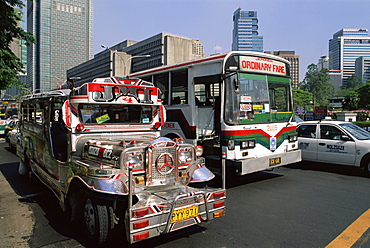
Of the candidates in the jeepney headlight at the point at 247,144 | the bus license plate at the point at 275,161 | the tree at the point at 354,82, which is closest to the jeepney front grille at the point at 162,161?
the jeepney headlight at the point at 247,144

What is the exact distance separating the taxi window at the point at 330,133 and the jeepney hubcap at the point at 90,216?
7.89m

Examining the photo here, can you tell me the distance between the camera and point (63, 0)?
115 metres

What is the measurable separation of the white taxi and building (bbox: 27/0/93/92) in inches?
3865

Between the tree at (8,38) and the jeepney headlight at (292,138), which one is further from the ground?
the tree at (8,38)

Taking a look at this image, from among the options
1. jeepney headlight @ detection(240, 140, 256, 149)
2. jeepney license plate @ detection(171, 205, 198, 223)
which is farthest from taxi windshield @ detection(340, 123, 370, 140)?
jeepney license plate @ detection(171, 205, 198, 223)

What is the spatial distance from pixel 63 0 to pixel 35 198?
4990 inches

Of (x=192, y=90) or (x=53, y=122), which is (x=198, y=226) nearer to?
(x=53, y=122)

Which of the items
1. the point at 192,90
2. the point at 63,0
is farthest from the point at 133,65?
the point at 192,90

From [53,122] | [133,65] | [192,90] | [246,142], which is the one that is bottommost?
[246,142]

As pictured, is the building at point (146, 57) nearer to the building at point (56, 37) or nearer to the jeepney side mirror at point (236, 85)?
the building at point (56, 37)

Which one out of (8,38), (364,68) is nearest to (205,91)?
(8,38)

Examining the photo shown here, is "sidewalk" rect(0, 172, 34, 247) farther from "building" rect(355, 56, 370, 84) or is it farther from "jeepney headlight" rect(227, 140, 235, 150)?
"building" rect(355, 56, 370, 84)

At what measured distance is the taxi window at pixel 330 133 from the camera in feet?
30.2

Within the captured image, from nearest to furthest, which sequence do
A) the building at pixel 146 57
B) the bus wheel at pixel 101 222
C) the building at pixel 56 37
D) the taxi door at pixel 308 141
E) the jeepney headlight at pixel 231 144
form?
1. the bus wheel at pixel 101 222
2. the jeepney headlight at pixel 231 144
3. the taxi door at pixel 308 141
4. the building at pixel 146 57
5. the building at pixel 56 37
